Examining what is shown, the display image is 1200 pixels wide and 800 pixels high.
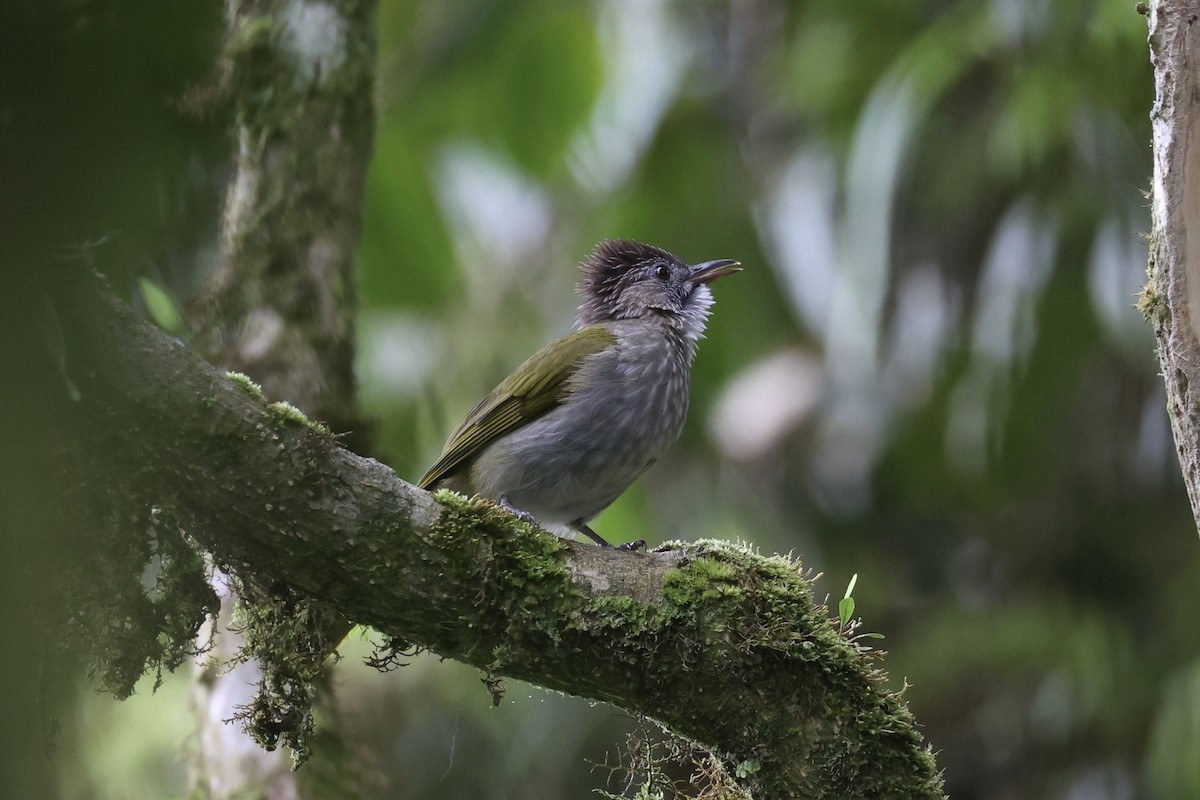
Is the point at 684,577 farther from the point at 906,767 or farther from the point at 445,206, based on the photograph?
the point at 445,206

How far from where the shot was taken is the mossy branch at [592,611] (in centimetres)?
253

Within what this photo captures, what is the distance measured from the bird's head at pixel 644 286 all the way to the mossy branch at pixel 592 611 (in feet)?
6.56

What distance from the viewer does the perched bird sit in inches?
153

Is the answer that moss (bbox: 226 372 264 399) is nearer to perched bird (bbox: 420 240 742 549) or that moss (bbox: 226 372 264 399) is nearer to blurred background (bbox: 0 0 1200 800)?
perched bird (bbox: 420 240 742 549)

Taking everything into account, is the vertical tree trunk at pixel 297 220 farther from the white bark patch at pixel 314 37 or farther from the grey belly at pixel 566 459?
the grey belly at pixel 566 459

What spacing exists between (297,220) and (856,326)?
3188mm

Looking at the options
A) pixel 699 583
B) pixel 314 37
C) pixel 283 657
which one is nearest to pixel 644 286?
pixel 314 37

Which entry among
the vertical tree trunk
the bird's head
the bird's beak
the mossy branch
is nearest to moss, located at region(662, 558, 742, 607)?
the mossy branch

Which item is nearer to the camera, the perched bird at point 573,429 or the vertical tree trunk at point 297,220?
the perched bird at point 573,429

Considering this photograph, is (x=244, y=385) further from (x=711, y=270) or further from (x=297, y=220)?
(x=711, y=270)

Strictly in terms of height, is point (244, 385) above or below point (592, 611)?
above

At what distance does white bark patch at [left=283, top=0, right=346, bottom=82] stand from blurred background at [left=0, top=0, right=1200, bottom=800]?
5.49ft

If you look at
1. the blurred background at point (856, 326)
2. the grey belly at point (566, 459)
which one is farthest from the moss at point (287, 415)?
the blurred background at point (856, 326)

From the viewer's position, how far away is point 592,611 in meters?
2.74
